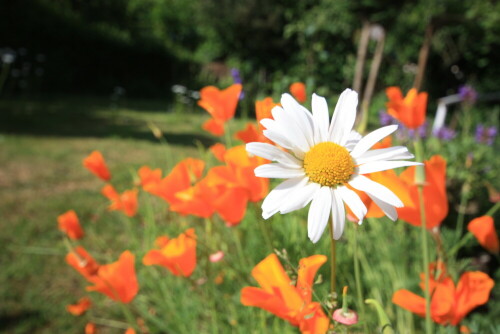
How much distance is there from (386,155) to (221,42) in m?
11.5

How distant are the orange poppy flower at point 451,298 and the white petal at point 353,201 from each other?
0.82 ft

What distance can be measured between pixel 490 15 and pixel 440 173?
9095mm

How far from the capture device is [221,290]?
1.41 m

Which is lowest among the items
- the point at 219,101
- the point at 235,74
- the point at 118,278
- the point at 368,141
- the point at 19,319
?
the point at 19,319

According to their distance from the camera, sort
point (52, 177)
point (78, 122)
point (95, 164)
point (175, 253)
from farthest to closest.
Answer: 1. point (78, 122)
2. point (52, 177)
3. point (95, 164)
4. point (175, 253)

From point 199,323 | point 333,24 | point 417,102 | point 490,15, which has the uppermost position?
point 490,15

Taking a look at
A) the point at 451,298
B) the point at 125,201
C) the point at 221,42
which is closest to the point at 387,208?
the point at 451,298

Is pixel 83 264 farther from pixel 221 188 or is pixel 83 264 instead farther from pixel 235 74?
pixel 235 74

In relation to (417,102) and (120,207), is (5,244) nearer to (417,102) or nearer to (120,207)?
(120,207)

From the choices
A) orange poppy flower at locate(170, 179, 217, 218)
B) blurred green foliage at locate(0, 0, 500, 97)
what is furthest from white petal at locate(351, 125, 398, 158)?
blurred green foliage at locate(0, 0, 500, 97)

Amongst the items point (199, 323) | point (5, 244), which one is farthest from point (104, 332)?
point (5, 244)

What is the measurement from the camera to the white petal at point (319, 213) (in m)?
0.42

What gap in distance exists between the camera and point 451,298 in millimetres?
620

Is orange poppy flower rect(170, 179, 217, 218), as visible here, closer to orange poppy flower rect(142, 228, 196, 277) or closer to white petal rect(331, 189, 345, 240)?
orange poppy flower rect(142, 228, 196, 277)
